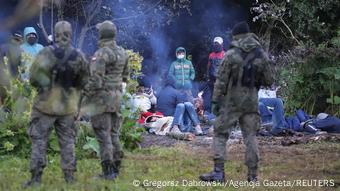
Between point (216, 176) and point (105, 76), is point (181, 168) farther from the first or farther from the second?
point (105, 76)

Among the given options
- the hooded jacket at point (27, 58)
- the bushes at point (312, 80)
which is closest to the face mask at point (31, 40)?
the hooded jacket at point (27, 58)

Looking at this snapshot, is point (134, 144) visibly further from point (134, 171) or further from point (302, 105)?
point (302, 105)

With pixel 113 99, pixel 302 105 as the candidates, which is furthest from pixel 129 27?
pixel 113 99

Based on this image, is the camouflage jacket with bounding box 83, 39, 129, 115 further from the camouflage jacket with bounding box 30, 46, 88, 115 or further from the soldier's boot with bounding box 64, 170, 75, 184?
the soldier's boot with bounding box 64, 170, 75, 184

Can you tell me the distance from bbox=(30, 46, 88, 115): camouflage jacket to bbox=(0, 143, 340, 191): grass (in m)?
0.77

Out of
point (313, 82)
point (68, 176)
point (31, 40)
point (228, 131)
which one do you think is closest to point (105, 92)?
point (68, 176)

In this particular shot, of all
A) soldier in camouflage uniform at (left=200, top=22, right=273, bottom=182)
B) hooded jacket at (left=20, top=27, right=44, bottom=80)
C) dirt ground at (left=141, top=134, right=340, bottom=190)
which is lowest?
dirt ground at (left=141, top=134, right=340, bottom=190)

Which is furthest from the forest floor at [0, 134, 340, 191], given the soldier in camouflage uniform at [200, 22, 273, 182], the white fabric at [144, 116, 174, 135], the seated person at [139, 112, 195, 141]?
the white fabric at [144, 116, 174, 135]

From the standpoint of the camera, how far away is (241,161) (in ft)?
23.8

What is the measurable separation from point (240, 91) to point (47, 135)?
211cm

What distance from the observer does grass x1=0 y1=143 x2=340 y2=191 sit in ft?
17.7

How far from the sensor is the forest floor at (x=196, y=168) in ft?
17.9

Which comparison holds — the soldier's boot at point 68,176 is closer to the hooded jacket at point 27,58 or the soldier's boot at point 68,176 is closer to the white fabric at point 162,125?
the hooded jacket at point 27,58

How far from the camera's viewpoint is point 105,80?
18.5ft
